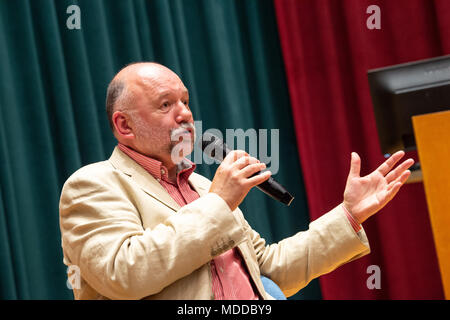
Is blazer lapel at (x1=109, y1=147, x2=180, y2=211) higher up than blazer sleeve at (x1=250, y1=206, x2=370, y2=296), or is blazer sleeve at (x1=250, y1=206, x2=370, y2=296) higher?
blazer lapel at (x1=109, y1=147, x2=180, y2=211)

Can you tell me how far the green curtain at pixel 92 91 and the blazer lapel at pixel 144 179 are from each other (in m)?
0.89

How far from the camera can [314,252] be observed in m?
1.65

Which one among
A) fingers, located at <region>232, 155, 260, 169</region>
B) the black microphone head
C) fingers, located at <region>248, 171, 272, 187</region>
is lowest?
fingers, located at <region>248, 171, 272, 187</region>

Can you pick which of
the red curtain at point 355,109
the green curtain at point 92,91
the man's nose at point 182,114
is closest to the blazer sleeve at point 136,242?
the man's nose at point 182,114

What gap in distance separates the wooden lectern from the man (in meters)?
0.22

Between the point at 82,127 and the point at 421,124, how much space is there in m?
1.65

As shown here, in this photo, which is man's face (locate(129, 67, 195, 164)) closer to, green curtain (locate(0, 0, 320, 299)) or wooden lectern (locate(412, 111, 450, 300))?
wooden lectern (locate(412, 111, 450, 300))

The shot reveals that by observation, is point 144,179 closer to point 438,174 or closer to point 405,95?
point 438,174

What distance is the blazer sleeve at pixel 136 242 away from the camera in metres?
1.23

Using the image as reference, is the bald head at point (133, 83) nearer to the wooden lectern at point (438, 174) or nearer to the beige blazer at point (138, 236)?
the beige blazer at point (138, 236)

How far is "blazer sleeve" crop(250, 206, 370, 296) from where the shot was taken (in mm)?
1610

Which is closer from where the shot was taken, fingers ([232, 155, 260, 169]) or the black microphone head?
fingers ([232, 155, 260, 169])

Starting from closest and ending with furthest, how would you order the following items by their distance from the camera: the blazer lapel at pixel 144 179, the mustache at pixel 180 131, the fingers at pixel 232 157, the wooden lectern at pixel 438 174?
1. the wooden lectern at pixel 438 174
2. the fingers at pixel 232 157
3. the blazer lapel at pixel 144 179
4. the mustache at pixel 180 131

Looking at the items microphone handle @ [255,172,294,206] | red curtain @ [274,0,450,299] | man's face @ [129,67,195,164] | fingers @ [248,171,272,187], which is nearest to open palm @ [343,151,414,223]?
microphone handle @ [255,172,294,206]
